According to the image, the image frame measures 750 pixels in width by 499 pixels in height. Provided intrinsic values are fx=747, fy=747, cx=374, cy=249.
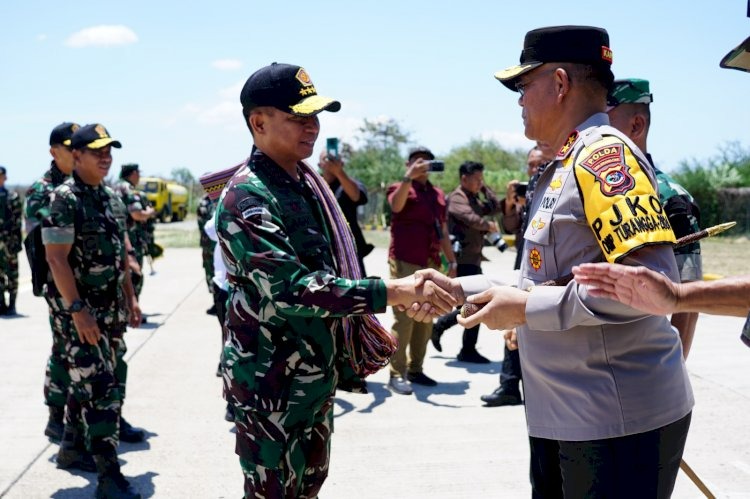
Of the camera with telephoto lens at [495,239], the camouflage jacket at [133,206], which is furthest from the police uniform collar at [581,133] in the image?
the camouflage jacket at [133,206]

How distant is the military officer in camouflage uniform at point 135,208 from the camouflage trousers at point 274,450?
7.25 metres

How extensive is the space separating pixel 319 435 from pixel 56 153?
376 centimetres

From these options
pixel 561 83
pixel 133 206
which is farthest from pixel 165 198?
pixel 561 83

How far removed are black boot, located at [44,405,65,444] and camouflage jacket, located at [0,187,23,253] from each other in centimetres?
618

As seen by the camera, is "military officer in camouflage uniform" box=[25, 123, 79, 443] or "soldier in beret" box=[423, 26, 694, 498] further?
"military officer in camouflage uniform" box=[25, 123, 79, 443]

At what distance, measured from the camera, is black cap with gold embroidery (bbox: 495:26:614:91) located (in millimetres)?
2348

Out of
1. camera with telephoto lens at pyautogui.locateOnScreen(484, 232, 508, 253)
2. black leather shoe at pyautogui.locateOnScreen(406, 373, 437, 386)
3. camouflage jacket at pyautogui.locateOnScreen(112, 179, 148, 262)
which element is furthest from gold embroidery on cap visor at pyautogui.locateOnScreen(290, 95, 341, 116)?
camouflage jacket at pyautogui.locateOnScreen(112, 179, 148, 262)

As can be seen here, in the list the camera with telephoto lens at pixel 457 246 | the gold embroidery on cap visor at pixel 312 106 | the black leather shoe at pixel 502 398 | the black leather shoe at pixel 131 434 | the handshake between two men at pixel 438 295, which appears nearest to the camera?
the handshake between two men at pixel 438 295

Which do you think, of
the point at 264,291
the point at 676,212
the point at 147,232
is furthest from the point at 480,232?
the point at 147,232

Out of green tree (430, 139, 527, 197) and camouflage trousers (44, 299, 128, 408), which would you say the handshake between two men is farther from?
green tree (430, 139, 527, 197)

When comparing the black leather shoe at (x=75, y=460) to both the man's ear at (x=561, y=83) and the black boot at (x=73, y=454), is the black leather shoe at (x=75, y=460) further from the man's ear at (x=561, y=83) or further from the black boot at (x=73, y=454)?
the man's ear at (x=561, y=83)

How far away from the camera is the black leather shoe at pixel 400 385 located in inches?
262

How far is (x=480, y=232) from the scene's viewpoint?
7824mm

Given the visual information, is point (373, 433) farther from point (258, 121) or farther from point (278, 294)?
point (258, 121)
